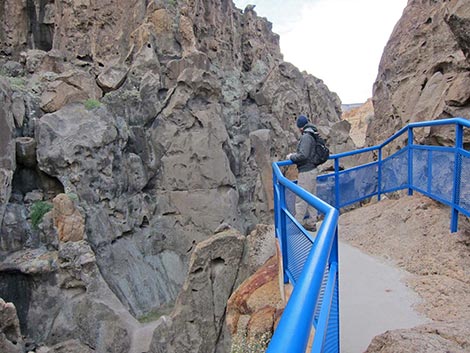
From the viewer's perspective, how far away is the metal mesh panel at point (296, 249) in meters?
2.55

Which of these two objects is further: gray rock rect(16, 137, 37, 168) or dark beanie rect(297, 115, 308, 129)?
gray rock rect(16, 137, 37, 168)

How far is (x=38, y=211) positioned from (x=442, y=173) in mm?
12507

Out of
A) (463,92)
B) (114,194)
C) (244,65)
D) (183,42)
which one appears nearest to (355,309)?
(463,92)

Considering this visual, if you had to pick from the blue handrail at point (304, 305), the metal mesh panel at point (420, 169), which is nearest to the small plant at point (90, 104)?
the metal mesh panel at point (420, 169)

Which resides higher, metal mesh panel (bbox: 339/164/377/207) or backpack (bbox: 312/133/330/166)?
backpack (bbox: 312/133/330/166)

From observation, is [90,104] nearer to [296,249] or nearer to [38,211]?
[38,211]

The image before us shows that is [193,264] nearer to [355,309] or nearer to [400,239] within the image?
[400,239]

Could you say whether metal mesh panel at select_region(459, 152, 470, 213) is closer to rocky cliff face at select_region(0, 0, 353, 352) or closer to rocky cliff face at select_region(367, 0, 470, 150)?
rocky cliff face at select_region(367, 0, 470, 150)

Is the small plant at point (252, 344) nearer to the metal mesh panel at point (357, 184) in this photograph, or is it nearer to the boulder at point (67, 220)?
the metal mesh panel at point (357, 184)

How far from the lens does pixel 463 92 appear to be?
526 centimetres

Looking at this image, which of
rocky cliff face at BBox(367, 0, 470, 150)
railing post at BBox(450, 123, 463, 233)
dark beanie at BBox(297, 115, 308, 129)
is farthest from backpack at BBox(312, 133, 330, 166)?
rocky cliff face at BBox(367, 0, 470, 150)

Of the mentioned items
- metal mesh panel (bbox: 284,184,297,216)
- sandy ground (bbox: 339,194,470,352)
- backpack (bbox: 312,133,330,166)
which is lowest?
sandy ground (bbox: 339,194,470,352)

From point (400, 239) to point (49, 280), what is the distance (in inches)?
419

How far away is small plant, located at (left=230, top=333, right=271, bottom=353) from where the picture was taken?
362 centimetres
